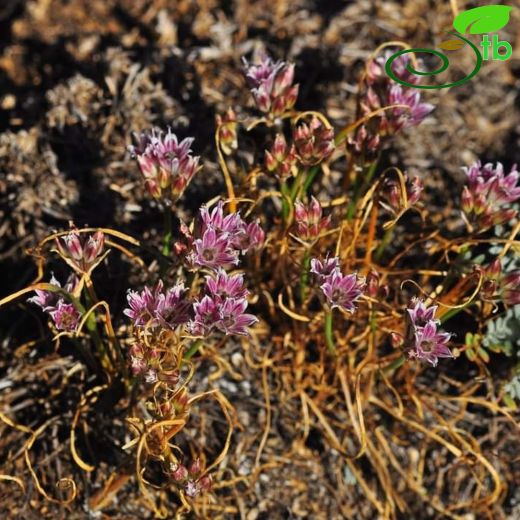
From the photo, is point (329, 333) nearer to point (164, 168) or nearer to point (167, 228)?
point (167, 228)

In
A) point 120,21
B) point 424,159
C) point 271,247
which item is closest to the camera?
point 271,247

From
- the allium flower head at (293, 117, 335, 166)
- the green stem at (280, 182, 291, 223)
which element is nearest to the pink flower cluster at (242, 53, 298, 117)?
the allium flower head at (293, 117, 335, 166)

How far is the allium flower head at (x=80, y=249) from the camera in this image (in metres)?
2.10

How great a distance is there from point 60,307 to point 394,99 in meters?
1.14

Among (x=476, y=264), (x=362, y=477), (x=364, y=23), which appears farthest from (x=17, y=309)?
(x=364, y=23)

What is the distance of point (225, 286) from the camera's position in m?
2.07

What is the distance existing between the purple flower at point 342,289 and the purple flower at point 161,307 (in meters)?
0.36

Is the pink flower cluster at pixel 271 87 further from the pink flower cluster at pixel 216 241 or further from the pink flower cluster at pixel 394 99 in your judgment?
the pink flower cluster at pixel 216 241

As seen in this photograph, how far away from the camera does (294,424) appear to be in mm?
2660

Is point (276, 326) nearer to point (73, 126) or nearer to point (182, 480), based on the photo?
point (182, 480)

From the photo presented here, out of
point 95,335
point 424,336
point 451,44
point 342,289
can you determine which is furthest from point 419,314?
point 451,44

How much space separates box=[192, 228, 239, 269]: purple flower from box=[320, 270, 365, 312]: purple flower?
253 millimetres

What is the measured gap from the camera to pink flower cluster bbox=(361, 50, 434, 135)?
2.40 m

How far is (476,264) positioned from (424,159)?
939 mm
